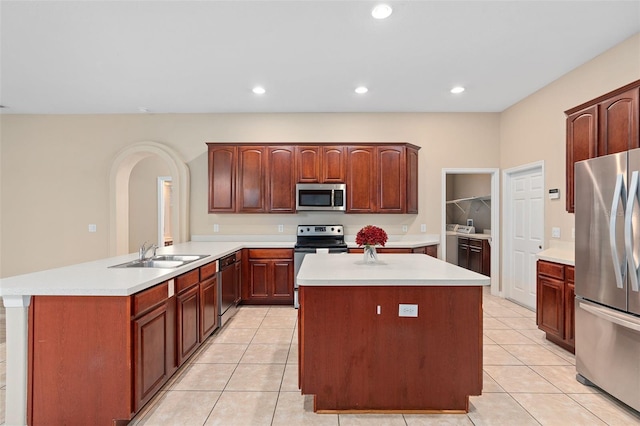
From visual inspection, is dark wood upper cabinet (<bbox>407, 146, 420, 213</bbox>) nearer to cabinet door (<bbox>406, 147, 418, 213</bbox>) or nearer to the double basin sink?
cabinet door (<bbox>406, 147, 418, 213</bbox>)

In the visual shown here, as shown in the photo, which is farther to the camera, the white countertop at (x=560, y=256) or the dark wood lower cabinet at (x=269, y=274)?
the dark wood lower cabinet at (x=269, y=274)

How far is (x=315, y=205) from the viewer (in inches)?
184

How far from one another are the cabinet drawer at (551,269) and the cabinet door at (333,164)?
8.60ft

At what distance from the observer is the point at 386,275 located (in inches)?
82.9

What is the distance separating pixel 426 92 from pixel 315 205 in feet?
7.01

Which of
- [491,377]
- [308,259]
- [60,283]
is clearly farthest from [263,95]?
[491,377]

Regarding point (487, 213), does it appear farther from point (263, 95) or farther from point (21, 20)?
point (21, 20)

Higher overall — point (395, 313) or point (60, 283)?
point (60, 283)

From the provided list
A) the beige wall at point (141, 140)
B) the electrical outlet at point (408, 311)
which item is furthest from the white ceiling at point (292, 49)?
the electrical outlet at point (408, 311)

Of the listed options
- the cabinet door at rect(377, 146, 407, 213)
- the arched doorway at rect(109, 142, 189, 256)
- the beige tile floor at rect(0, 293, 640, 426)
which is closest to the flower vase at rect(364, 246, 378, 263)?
the beige tile floor at rect(0, 293, 640, 426)

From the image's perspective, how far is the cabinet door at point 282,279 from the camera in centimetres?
452

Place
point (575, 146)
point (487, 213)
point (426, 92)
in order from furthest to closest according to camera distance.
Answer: point (487, 213), point (426, 92), point (575, 146)

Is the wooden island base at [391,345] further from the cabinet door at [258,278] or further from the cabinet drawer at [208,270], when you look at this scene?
the cabinet door at [258,278]

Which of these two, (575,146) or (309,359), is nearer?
(309,359)
